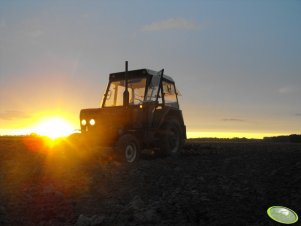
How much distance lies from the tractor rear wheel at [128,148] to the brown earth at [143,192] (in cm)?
34

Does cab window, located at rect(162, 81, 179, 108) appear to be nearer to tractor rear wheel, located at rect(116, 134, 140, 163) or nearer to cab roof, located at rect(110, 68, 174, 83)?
cab roof, located at rect(110, 68, 174, 83)

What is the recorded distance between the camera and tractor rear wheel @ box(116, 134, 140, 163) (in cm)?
976

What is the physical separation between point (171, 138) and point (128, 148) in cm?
229

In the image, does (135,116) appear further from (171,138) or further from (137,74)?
(171,138)

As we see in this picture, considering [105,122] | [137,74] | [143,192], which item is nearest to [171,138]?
[137,74]

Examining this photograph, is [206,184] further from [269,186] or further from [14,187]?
[14,187]

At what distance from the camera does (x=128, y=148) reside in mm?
10117

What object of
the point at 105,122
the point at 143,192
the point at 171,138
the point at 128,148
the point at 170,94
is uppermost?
the point at 170,94

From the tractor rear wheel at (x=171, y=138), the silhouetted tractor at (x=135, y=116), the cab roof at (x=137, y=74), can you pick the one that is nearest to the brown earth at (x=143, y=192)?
the silhouetted tractor at (x=135, y=116)

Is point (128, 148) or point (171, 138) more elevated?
point (171, 138)

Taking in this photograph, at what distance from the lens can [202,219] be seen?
552 centimetres

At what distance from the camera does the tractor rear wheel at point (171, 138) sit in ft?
38.3

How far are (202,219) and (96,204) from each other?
5.72 feet

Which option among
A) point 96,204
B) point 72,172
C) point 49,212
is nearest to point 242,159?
point 72,172
